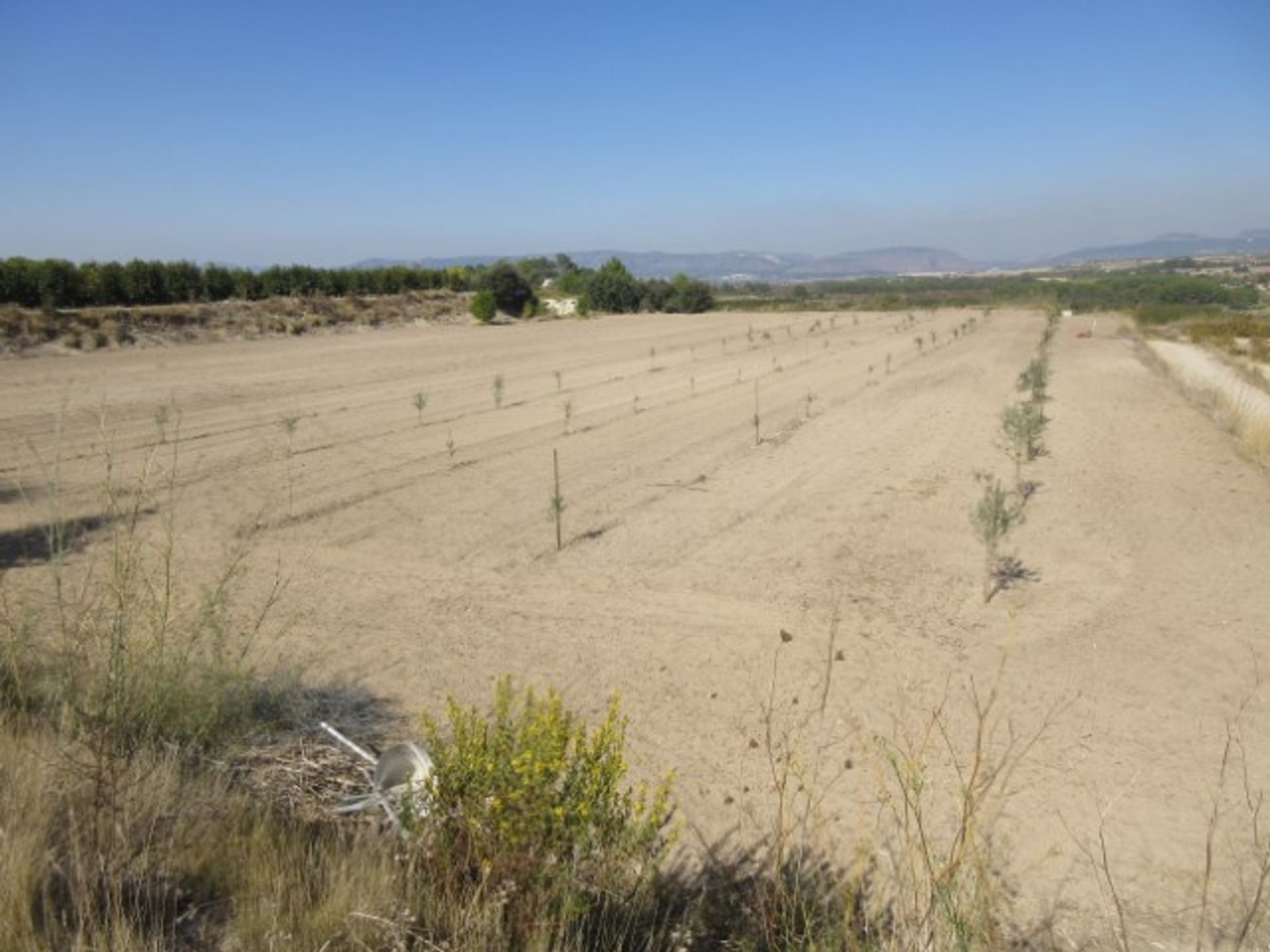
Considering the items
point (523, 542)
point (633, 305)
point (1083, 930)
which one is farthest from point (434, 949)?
point (633, 305)

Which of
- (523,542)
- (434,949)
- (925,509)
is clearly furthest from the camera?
(925,509)

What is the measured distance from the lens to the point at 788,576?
8.43m

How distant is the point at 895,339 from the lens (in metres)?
38.1

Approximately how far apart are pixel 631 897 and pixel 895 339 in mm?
37865

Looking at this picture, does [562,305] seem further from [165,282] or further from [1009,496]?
[1009,496]

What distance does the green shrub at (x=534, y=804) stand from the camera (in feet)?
8.91

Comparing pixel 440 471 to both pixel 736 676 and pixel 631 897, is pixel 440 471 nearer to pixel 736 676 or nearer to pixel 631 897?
pixel 736 676

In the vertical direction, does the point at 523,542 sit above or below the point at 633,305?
below

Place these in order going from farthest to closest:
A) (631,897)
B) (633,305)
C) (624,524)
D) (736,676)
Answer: (633,305)
(624,524)
(736,676)
(631,897)

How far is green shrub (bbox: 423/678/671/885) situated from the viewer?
8.91 ft

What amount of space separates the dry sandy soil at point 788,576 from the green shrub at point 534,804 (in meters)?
1.13

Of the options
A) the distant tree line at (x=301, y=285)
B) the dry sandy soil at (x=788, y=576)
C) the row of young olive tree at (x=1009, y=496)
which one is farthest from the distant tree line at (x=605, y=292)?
the row of young olive tree at (x=1009, y=496)

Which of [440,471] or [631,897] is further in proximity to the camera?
[440,471]

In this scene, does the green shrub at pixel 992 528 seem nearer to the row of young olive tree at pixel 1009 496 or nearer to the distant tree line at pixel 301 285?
the row of young olive tree at pixel 1009 496
